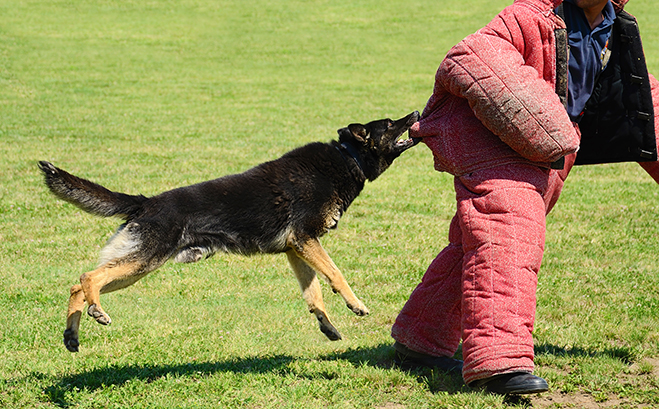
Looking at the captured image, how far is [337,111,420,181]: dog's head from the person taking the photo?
5.68m

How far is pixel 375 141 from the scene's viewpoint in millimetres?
5734

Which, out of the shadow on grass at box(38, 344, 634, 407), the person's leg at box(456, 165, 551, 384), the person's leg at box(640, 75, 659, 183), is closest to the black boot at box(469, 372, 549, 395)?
the person's leg at box(456, 165, 551, 384)

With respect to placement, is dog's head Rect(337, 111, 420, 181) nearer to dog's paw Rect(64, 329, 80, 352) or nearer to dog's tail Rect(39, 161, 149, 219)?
dog's tail Rect(39, 161, 149, 219)

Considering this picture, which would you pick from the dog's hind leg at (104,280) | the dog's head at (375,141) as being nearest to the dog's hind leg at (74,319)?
the dog's hind leg at (104,280)

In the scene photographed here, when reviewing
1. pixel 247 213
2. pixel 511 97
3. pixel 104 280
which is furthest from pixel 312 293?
pixel 511 97

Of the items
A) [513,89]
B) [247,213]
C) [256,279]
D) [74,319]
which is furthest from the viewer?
[256,279]

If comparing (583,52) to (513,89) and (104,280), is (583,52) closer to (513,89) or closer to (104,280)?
(513,89)

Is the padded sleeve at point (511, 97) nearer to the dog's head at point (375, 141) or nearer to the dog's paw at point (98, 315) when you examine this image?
the dog's head at point (375, 141)

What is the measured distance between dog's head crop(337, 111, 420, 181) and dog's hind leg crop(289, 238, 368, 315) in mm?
950

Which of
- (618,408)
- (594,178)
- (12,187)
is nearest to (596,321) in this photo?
(618,408)

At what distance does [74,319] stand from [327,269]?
68.3 inches

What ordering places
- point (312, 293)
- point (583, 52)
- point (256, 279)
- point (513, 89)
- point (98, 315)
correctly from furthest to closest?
point (256, 279)
point (312, 293)
point (98, 315)
point (583, 52)
point (513, 89)

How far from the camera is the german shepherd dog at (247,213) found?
4.61m

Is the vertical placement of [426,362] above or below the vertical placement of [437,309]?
below
